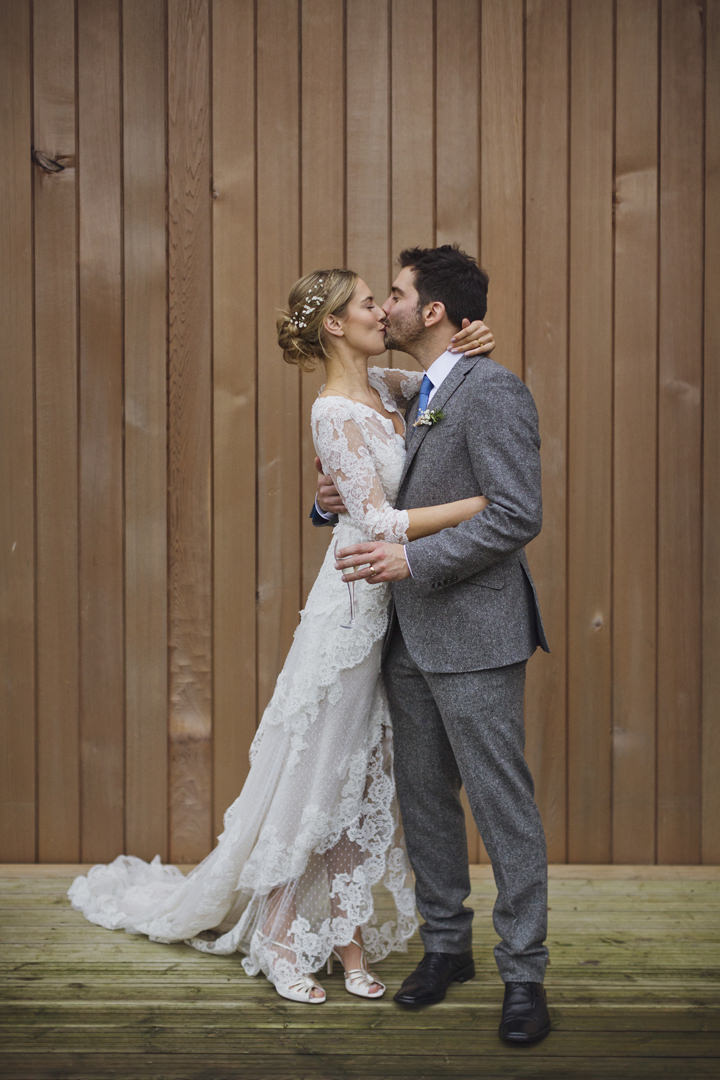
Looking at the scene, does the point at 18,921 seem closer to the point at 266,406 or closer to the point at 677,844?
the point at 266,406

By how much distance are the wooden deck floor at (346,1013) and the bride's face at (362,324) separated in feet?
5.22

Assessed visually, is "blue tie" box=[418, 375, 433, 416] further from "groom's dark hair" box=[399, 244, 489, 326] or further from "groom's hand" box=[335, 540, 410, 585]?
"groom's hand" box=[335, 540, 410, 585]

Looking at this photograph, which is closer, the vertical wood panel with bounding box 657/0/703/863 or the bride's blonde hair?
the bride's blonde hair

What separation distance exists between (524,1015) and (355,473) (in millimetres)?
1263

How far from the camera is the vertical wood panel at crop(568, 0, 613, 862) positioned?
120 inches

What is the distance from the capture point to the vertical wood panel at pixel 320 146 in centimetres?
305

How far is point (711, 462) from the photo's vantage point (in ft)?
10.2

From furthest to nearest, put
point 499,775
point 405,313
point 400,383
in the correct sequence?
point 400,383 → point 405,313 → point 499,775

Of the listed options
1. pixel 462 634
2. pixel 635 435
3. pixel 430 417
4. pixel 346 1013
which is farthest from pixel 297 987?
pixel 635 435

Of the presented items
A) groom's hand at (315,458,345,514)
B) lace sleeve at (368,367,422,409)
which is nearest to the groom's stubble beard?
lace sleeve at (368,367,422,409)

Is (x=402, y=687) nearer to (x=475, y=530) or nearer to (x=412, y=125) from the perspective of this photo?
(x=475, y=530)

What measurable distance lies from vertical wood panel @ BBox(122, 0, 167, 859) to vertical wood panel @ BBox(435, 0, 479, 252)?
0.87 m

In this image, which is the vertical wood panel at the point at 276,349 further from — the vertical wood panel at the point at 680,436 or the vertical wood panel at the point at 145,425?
the vertical wood panel at the point at 680,436

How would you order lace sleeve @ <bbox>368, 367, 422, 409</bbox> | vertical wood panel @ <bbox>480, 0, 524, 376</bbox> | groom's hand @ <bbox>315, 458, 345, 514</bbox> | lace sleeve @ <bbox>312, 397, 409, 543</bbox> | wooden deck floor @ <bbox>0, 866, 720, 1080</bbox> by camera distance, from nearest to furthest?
wooden deck floor @ <bbox>0, 866, 720, 1080</bbox>
lace sleeve @ <bbox>312, 397, 409, 543</bbox>
groom's hand @ <bbox>315, 458, 345, 514</bbox>
lace sleeve @ <bbox>368, 367, 422, 409</bbox>
vertical wood panel @ <bbox>480, 0, 524, 376</bbox>
